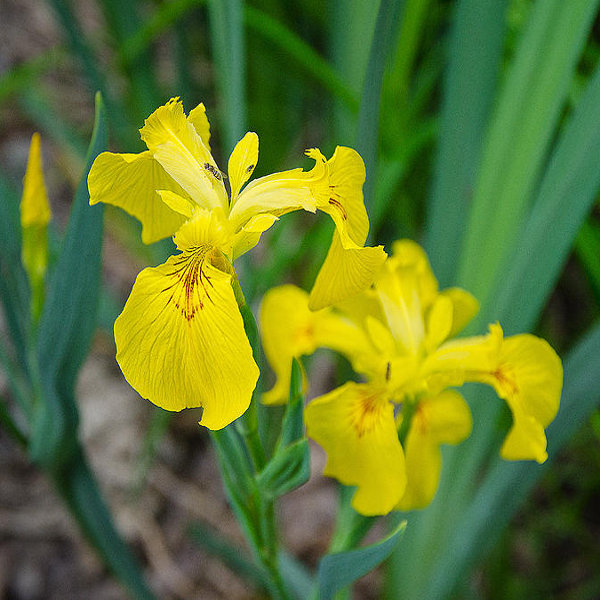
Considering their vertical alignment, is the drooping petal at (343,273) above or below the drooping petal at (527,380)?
above

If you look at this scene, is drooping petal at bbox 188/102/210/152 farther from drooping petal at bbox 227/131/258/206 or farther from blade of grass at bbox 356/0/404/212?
blade of grass at bbox 356/0/404/212

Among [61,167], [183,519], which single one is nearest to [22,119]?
[61,167]

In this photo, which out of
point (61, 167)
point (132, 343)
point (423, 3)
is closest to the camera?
point (132, 343)

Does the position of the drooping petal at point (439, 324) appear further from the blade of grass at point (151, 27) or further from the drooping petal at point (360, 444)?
the blade of grass at point (151, 27)

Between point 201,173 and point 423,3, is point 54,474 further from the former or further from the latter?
point 423,3

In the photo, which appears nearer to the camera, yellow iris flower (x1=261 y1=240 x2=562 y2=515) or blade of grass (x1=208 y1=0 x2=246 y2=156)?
yellow iris flower (x1=261 y1=240 x2=562 y2=515)

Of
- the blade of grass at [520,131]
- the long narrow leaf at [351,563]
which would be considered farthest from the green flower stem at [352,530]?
the blade of grass at [520,131]

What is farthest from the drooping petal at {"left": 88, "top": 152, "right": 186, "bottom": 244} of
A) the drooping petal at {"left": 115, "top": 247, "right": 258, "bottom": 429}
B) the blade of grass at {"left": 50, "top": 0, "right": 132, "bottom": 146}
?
the blade of grass at {"left": 50, "top": 0, "right": 132, "bottom": 146}
